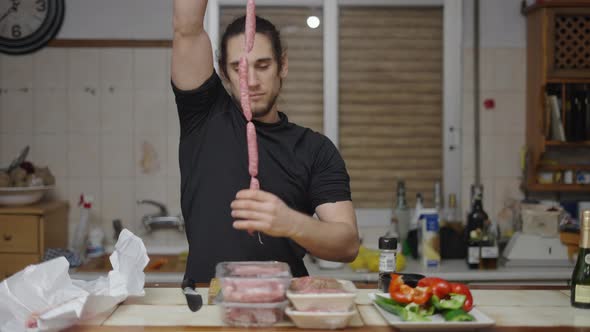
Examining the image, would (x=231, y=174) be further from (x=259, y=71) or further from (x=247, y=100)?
(x=247, y=100)

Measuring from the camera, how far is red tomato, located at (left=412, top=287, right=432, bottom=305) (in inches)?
56.6

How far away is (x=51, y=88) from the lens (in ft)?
11.6

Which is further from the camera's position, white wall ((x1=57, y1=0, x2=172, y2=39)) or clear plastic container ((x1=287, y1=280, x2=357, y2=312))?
white wall ((x1=57, y1=0, x2=172, y2=39))

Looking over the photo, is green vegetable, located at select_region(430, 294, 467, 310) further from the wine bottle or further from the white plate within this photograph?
the wine bottle

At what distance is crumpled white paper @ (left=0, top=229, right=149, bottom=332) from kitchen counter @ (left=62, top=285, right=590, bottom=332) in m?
0.04

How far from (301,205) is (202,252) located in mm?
315

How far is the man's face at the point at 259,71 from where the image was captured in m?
1.79

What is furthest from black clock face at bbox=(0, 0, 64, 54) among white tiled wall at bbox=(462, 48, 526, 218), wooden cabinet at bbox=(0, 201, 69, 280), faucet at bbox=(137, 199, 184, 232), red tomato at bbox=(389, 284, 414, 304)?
red tomato at bbox=(389, 284, 414, 304)

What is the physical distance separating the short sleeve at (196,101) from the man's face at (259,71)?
0.06 m

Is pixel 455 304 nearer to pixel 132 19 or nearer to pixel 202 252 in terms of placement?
pixel 202 252

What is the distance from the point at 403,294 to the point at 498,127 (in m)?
2.36

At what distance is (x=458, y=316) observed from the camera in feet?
4.49

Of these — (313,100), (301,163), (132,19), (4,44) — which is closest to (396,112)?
(313,100)

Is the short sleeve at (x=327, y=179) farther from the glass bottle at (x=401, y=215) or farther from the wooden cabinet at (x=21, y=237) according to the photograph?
the wooden cabinet at (x=21, y=237)
